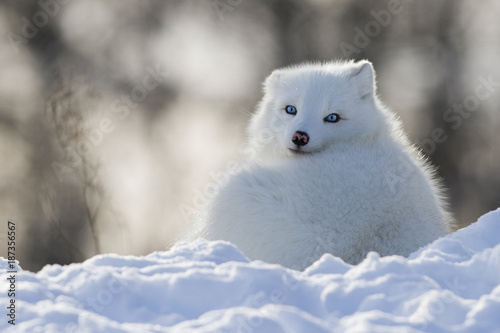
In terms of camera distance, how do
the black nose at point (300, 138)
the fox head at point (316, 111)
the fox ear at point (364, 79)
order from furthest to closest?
the fox ear at point (364, 79) → the fox head at point (316, 111) → the black nose at point (300, 138)

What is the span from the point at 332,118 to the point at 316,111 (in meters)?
0.17

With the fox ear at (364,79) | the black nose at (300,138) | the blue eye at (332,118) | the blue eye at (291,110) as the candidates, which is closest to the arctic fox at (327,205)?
the black nose at (300,138)

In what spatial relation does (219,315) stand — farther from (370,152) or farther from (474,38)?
(474,38)

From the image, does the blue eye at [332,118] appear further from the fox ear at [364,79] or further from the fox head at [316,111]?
the fox ear at [364,79]

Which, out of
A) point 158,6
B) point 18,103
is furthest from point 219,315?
point 158,6

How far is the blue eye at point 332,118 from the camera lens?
548cm

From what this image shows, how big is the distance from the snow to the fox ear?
110 inches

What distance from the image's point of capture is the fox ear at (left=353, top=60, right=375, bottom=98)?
19.1ft

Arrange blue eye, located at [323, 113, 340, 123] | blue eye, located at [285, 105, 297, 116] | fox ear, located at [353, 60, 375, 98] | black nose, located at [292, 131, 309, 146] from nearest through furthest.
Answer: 1. black nose, located at [292, 131, 309, 146]
2. blue eye, located at [323, 113, 340, 123]
3. blue eye, located at [285, 105, 297, 116]
4. fox ear, located at [353, 60, 375, 98]

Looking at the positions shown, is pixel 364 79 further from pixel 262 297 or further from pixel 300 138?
pixel 262 297

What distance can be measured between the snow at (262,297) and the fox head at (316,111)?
6.90 ft

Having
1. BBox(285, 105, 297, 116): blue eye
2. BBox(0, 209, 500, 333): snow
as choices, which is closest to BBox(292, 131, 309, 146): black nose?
BBox(285, 105, 297, 116): blue eye

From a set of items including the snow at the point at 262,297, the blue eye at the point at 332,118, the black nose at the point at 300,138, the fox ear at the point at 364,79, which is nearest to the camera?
the snow at the point at 262,297

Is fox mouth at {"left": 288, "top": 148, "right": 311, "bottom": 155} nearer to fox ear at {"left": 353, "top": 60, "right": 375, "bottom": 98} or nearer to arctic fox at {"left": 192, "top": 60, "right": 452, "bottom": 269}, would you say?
arctic fox at {"left": 192, "top": 60, "right": 452, "bottom": 269}
